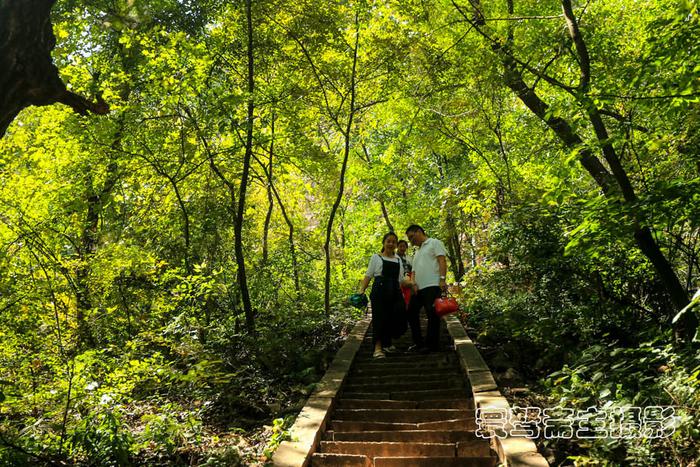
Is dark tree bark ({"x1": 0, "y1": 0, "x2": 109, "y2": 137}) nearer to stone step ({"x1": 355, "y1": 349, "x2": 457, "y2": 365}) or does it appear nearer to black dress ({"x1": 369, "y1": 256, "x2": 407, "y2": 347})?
black dress ({"x1": 369, "y1": 256, "x2": 407, "y2": 347})

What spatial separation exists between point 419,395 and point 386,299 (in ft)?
6.05

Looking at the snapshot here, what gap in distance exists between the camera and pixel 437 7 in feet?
37.4

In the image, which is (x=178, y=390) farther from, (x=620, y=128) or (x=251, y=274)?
(x=620, y=128)

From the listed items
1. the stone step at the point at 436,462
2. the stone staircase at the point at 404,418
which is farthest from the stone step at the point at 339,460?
the stone step at the point at 436,462

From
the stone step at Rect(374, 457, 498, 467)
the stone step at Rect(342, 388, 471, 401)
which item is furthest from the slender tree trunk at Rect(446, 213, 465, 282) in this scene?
the stone step at Rect(374, 457, 498, 467)

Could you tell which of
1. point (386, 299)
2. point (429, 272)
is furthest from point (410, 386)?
point (429, 272)

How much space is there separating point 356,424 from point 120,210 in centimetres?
915

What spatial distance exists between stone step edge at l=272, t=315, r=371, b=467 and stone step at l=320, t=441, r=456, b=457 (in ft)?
0.84

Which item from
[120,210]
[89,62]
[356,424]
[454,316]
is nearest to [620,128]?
[356,424]

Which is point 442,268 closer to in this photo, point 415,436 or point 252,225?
point 415,436

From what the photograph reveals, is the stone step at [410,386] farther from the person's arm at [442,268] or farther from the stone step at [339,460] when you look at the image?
the stone step at [339,460]

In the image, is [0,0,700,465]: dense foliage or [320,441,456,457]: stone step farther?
[0,0,700,465]: dense foliage

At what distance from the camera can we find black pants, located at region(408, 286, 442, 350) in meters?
7.88

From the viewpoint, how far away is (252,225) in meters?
13.0
